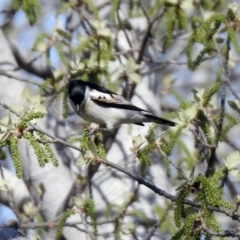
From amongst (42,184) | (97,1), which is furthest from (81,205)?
(97,1)

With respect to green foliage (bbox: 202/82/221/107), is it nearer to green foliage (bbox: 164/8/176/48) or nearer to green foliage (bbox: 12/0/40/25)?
green foliage (bbox: 164/8/176/48)

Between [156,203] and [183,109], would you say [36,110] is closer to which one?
[183,109]

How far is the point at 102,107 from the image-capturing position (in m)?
4.81

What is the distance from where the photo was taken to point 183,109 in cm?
390

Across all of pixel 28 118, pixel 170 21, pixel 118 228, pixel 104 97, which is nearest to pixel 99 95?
pixel 104 97

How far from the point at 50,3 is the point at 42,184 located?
4162 millimetres

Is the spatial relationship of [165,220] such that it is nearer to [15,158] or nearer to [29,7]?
[29,7]

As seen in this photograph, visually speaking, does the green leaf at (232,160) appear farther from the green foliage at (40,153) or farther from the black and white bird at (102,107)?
the green foliage at (40,153)

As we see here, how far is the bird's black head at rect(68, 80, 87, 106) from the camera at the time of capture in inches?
183

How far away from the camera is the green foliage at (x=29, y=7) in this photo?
4.95 m

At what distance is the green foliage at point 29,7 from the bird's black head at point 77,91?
1.71ft

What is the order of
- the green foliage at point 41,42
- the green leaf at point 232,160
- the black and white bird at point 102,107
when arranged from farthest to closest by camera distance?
the green foliage at point 41,42
the black and white bird at point 102,107
the green leaf at point 232,160

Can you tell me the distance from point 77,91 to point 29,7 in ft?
2.23

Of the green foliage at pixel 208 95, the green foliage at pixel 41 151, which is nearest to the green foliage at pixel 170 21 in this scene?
the green foliage at pixel 208 95
